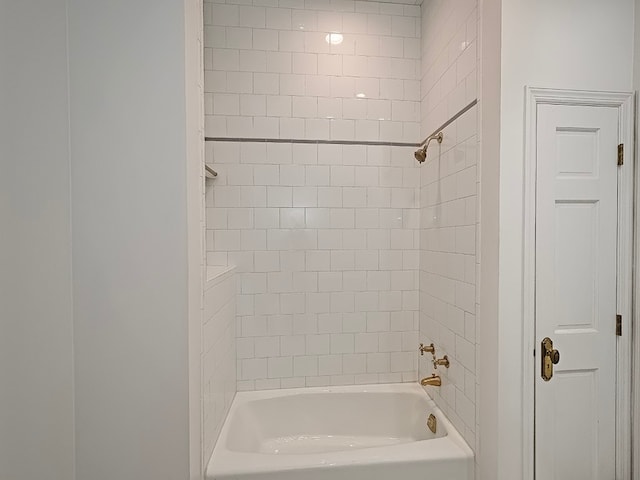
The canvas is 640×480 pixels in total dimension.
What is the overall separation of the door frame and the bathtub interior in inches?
36.4

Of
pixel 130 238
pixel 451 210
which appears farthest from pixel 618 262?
pixel 130 238

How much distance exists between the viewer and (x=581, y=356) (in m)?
1.39

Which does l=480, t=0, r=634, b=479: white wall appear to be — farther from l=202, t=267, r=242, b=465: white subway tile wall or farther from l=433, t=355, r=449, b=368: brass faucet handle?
l=202, t=267, r=242, b=465: white subway tile wall

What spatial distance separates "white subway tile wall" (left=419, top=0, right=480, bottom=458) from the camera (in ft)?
5.22

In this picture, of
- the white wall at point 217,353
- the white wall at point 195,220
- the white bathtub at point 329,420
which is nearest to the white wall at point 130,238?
the white wall at point 195,220

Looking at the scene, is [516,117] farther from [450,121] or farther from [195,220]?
[195,220]

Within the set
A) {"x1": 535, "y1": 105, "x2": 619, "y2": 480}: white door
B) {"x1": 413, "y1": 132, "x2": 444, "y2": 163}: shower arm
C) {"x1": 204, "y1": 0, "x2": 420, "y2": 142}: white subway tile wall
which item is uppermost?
{"x1": 204, "y1": 0, "x2": 420, "y2": 142}: white subway tile wall

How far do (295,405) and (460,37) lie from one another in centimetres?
231

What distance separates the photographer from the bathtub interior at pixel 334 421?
7.16 ft

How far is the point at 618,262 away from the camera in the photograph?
142cm

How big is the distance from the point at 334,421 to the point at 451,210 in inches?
60.4

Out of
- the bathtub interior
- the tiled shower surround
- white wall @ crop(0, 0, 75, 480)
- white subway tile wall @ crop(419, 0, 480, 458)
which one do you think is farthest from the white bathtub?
white wall @ crop(0, 0, 75, 480)

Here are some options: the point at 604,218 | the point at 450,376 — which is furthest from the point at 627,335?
the point at 450,376

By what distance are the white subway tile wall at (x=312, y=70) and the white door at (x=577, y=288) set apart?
1083 millimetres
